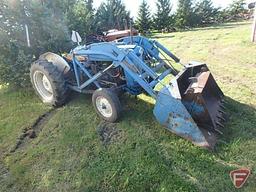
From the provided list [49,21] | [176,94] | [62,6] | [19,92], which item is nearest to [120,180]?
[176,94]

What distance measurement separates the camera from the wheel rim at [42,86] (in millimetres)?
6230

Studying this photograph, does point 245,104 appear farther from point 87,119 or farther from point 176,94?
point 87,119

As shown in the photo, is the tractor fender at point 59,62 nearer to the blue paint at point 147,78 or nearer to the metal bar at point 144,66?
the blue paint at point 147,78

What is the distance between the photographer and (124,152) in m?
4.37

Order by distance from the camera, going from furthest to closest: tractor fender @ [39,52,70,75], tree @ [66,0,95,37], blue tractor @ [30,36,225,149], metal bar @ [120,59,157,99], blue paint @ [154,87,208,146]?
1. tree @ [66,0,95,37]
2. tractor fender @ [39,52,70,75]
3. metal bar @ [120,59,157,99]
4. blue tractor @ [30,36,225,149]
5. blue paint @ [154,87,208,146]

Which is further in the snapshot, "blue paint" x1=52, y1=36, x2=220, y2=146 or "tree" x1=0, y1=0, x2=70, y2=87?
"tree" x1=0, y1=0, x2=70, y2=87

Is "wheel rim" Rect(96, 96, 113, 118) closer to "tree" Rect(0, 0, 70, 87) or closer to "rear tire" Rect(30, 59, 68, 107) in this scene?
"rear tire" Rect(30, 59, 68, 107)

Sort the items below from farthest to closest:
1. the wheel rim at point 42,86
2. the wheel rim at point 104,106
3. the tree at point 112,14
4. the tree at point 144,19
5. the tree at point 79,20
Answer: the tree at point 144,19, the tree at point 112,14, the tree at point 79,20, the wheel rim at point 42,86, the wheel rim at point 104,106

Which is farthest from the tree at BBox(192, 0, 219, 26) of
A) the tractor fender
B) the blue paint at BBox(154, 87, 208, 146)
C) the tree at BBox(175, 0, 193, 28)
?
the blue paint at BBox(154, 87, 208, 146)

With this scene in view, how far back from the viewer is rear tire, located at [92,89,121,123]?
4816 mm

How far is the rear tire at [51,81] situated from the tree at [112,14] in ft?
36.9

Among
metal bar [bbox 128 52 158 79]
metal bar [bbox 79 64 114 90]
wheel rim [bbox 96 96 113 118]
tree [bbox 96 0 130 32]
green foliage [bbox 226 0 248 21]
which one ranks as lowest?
green foliage [bbox 226 0 248 21]

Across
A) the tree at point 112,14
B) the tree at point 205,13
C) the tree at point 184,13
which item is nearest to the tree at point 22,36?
the tree at point 112,14

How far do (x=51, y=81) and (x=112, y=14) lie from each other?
526 inches
